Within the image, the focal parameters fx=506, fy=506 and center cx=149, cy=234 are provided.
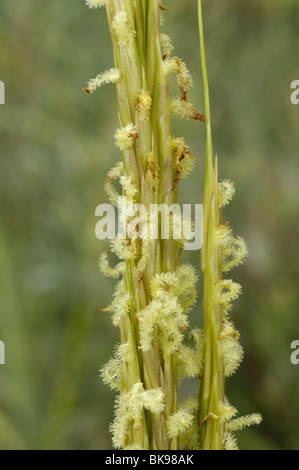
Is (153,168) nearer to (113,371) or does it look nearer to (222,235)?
(222,235)

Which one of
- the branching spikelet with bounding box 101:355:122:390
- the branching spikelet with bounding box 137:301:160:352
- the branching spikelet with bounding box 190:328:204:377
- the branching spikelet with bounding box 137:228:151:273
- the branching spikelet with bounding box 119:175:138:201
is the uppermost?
the branching spikelet with bounding box 119:175:138:201

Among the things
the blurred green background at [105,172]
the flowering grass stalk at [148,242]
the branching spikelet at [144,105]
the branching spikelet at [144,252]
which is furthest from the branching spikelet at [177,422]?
the blurred green background at [105,172]

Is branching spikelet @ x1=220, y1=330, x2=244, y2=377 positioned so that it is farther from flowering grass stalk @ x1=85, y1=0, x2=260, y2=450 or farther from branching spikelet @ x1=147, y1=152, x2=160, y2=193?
branching spikelet @ x1=147, y1=152, x2=160, y2=193

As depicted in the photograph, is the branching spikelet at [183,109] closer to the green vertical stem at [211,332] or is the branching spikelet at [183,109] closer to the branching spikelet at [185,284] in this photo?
the green vertical stem at [211,332]

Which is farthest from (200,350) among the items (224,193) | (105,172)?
(105,172)

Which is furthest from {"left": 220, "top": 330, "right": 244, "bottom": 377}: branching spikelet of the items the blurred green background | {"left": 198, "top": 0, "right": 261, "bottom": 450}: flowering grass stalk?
the blurred green background
